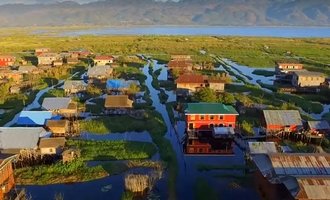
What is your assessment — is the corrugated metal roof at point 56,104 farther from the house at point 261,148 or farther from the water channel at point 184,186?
the house at point 261,148

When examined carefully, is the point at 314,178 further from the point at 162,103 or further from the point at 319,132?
the point at 162,103

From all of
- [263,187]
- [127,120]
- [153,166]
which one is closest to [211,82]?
[127,120]

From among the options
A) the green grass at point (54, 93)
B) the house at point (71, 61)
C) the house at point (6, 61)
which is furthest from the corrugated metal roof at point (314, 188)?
the house at point (6, 61)

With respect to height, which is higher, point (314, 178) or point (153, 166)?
point (314, 178)

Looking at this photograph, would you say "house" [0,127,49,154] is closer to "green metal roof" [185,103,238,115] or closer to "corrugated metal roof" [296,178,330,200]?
"green metal roof" [185,103,238,115]

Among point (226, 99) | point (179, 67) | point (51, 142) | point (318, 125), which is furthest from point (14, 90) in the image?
point (318, 125)
